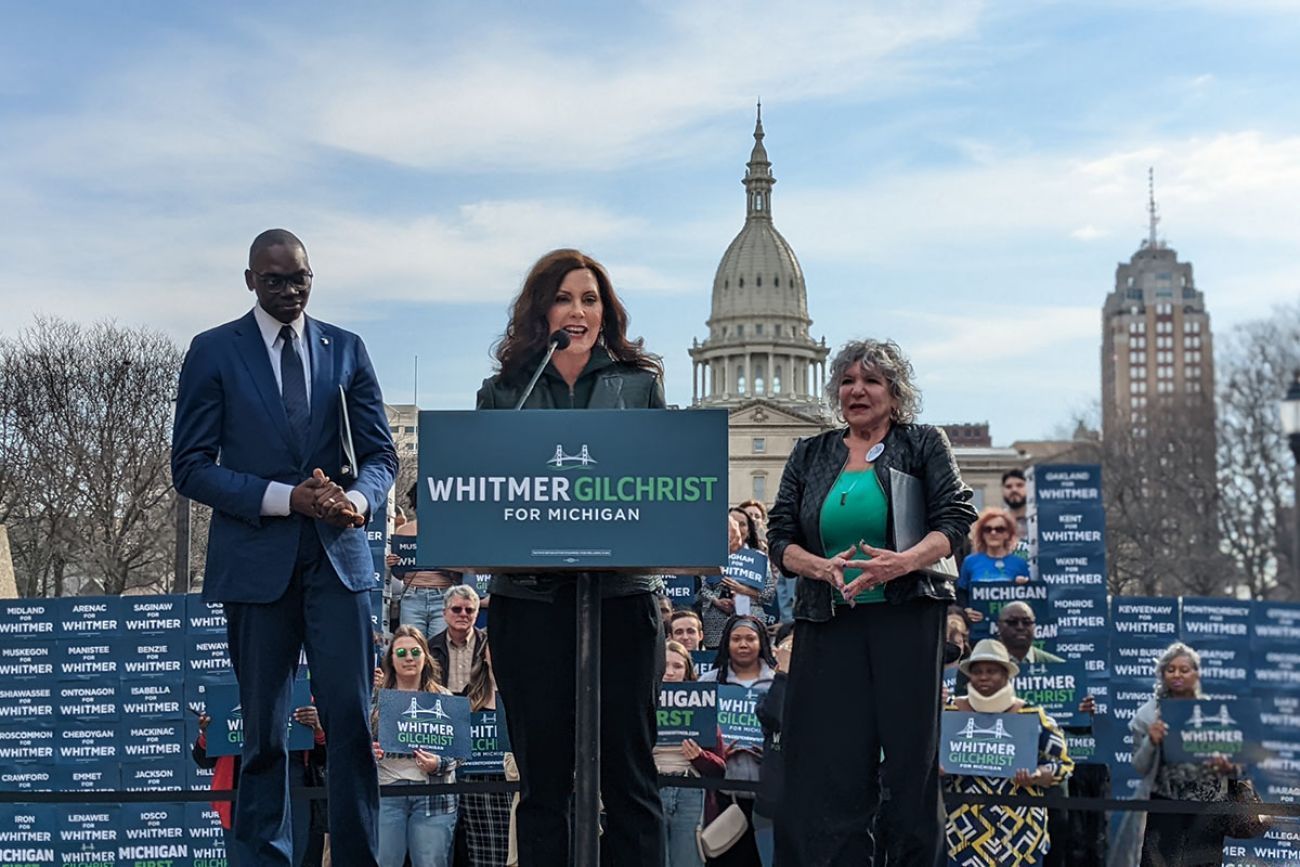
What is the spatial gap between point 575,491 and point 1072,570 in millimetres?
5291

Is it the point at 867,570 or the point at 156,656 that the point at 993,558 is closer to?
the point at 867,570

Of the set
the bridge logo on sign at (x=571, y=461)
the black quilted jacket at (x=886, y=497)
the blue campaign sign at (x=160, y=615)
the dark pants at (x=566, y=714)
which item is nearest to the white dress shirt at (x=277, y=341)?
the dark pants at (x=566, y=714)

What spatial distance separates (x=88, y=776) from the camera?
874cm

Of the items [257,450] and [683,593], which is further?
[683,593]

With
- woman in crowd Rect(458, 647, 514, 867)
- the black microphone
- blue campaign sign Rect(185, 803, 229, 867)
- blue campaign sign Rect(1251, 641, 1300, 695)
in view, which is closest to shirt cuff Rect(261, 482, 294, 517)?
the black microphone

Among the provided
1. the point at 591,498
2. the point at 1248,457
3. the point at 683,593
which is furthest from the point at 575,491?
the point at 1248,457

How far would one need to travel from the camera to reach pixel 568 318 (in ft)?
14.6

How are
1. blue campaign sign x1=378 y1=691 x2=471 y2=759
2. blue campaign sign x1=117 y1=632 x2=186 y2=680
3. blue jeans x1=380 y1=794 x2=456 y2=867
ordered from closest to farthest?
blue jeans x1=380 y1=794 x2=456 y2=867 → blue campaign sign x1=378 y1=691 x2=471 y2=759 → blue campaign sign x1=117 y1=632 x2=186 y2=680

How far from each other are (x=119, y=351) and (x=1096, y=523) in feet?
94.0

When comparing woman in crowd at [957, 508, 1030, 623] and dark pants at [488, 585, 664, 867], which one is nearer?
dark pants at [488, 585, 664, 867]

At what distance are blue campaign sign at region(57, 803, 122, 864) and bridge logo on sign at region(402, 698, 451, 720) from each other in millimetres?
2082

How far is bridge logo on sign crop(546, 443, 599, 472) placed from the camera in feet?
12.9

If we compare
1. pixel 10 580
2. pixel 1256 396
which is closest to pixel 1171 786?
pixel 10 580

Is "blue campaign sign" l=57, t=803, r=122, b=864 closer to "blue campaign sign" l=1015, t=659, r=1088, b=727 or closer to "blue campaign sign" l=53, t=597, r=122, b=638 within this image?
"blue campaign sign" l=53, t=597, r=122, b=638
